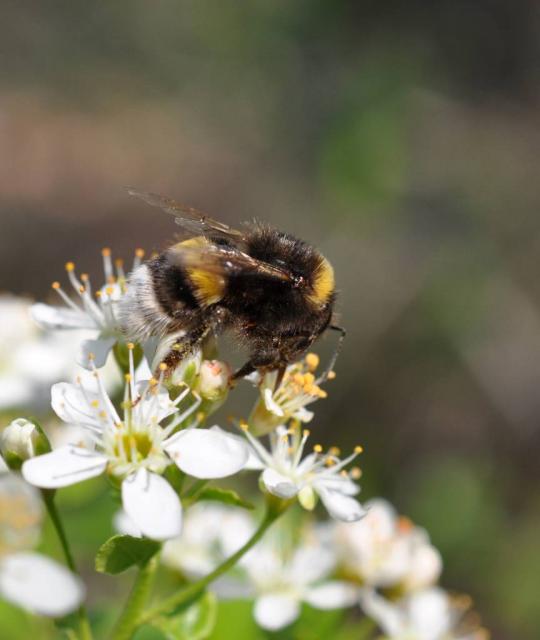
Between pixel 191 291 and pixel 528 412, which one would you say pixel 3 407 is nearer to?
pixel 191 291

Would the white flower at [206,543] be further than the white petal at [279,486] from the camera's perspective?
Yes

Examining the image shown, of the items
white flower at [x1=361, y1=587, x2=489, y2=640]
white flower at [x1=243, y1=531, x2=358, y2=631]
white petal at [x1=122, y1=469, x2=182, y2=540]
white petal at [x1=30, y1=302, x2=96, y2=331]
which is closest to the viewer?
white petal at [x1=122, y1=469, x2=182, y2=540]

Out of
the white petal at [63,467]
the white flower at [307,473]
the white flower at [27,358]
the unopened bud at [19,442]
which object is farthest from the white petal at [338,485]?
the white flower at [27,358]

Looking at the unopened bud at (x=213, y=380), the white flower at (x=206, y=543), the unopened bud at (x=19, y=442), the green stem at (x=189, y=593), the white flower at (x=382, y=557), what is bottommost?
the white flower at (x=206, y=543)

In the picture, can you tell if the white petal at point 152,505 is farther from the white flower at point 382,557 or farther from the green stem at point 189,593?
the white flower at point 382,557

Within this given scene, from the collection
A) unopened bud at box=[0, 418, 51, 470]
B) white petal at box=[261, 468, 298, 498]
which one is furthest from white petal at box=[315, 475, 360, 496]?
unopened bud at box=[0, 418, 51, 470]

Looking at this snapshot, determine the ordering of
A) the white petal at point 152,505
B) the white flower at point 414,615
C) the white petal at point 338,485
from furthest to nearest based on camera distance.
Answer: the white flower at point 414,615, the white petal at point 338,485, the white petal at point 152,505

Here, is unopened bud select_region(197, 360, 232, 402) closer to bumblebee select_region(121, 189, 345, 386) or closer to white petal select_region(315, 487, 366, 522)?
bumblebee select_region(121, 189, 345, 386)
